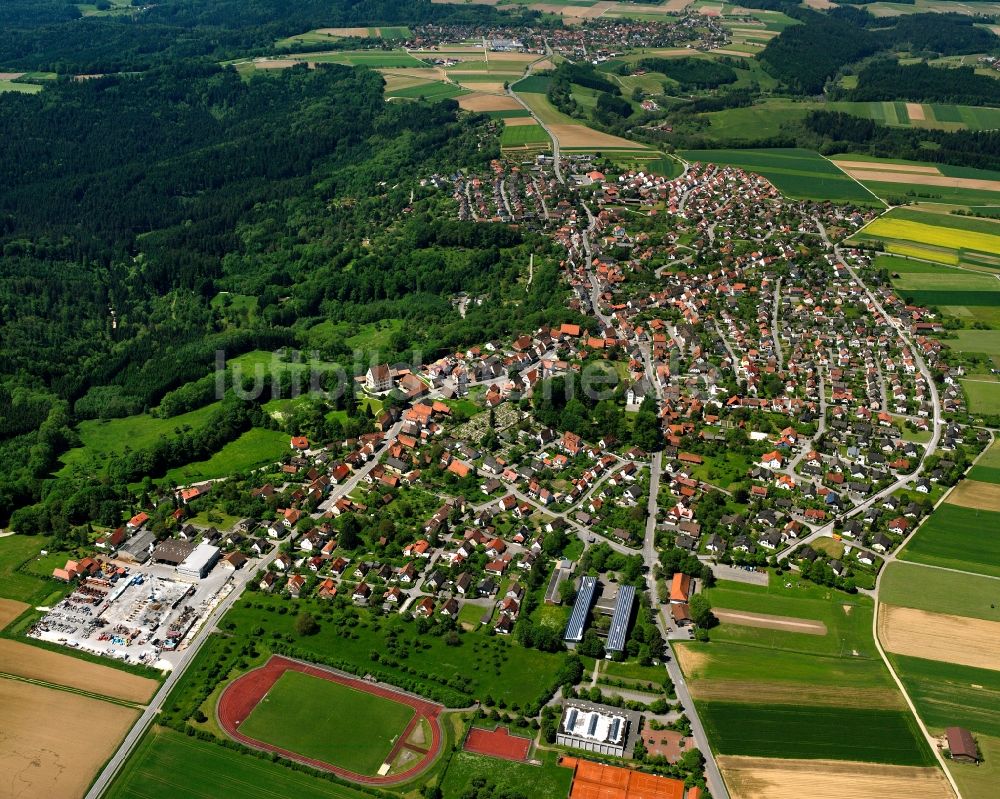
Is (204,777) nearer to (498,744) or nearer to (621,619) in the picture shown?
(498,744)

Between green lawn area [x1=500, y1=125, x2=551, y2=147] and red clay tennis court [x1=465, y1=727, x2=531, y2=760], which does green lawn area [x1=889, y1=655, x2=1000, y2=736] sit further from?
green lawn area [x1=500, y1=125, x2=551, y2=147]

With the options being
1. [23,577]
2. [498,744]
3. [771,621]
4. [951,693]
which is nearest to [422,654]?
[498,744]

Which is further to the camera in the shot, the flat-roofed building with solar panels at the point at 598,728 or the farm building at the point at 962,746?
the flat-roofed building with solar panels at the point at 598,728

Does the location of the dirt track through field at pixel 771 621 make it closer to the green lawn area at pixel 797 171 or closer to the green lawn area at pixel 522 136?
the green lawn area at pixel 797 171

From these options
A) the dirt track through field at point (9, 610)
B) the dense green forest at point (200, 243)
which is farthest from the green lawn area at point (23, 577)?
the dense green forest at point (200, 243)

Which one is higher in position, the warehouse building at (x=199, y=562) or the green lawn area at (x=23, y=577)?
the warehouse building at (x=199, y=562)

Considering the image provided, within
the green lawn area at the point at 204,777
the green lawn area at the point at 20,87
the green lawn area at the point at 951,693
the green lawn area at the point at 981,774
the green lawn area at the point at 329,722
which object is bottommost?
the green lawn area at the point at 204,777

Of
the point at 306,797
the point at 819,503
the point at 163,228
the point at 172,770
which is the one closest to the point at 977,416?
the point at 819,503

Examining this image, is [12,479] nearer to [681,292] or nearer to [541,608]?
[541,608]

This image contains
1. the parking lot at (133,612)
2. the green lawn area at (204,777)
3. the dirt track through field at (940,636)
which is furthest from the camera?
the parking lot at (133,612)
